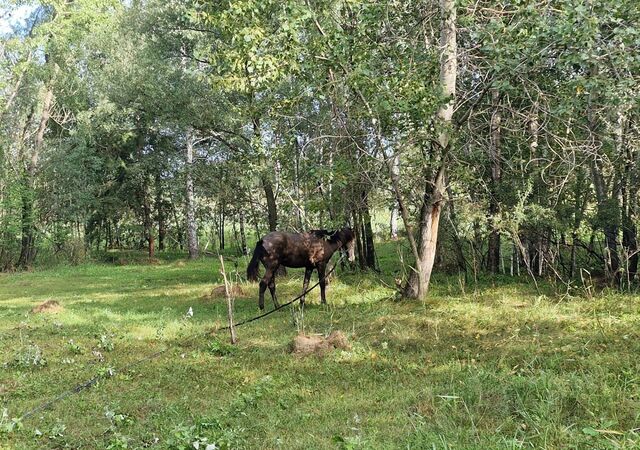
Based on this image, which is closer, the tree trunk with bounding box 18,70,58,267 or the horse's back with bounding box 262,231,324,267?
the horse's back with bounding box 262,231,324,267

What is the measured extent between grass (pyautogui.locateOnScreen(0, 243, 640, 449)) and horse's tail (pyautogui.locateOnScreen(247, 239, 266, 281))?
2.19 ft

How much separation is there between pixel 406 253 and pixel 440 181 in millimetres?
6031

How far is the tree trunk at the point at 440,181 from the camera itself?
841cm

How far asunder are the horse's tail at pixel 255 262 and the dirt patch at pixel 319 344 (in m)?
3.46

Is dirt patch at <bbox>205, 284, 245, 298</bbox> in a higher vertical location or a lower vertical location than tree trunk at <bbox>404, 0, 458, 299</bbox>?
lower

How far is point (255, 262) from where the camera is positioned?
33.7ft

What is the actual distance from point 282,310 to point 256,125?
621 centimetres

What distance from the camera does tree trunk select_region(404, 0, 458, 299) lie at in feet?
27.6

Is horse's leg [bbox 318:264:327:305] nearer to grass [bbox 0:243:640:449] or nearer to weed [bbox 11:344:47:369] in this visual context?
grass [bbox 0:243:640:449]

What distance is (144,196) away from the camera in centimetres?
2803

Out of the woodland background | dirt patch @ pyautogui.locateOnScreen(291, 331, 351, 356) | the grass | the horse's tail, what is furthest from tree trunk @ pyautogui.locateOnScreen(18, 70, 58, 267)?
dirt patch @ pyautogui.locateOnScreen(291, 331, 351, 356)

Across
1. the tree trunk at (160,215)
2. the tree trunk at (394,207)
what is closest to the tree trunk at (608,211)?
the tree trunk at (394,207)

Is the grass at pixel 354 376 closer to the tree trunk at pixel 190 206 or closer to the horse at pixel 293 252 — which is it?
the horse at pixel 293 252

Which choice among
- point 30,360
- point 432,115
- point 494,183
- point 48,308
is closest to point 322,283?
point 432,115
